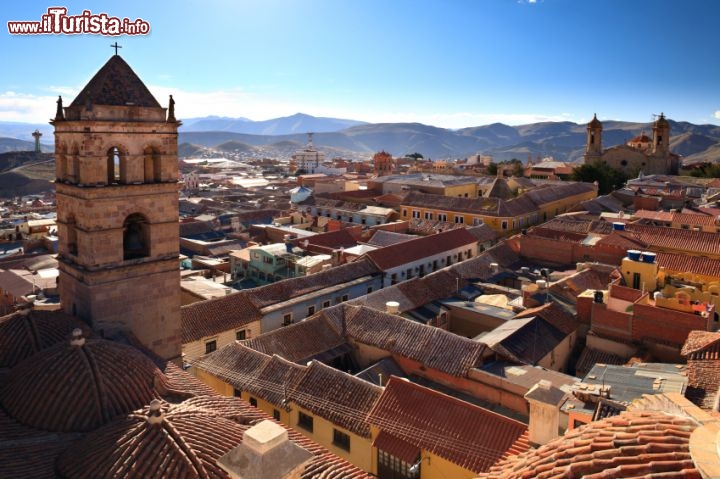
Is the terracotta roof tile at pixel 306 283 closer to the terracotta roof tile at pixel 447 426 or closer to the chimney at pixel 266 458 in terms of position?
the terracotta roof tile at pixel 447 426

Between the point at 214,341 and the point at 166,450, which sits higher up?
the point at 166,450

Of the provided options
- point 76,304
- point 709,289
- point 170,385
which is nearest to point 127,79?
point 76,304

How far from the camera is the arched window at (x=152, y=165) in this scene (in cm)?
1532

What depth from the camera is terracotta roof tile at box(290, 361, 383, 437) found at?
15.5 m

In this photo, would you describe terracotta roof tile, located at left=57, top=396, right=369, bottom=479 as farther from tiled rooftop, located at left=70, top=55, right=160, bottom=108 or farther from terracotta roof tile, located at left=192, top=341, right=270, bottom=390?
tiled rooftop, located at left=70, top=55, right=160, bottom=108

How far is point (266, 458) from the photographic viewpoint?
7012 mm

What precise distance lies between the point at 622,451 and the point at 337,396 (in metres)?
12.7

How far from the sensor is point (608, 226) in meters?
37.7

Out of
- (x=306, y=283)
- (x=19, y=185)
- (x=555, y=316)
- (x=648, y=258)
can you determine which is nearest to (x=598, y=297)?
(x=555, y=316)

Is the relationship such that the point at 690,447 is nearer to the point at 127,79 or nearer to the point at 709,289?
the point at 127,79

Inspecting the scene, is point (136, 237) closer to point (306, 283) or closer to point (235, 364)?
point (235, 364)

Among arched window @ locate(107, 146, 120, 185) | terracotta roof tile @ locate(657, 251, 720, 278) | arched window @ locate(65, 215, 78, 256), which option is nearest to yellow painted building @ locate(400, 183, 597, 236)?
terracotta roof tile @ locate(657, 251, 720, 278)

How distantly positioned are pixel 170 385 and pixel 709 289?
21497 millimetres

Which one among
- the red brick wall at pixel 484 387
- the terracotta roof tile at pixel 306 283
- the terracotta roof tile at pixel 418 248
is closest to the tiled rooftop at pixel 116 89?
the red brick wall at pixel 484 387
